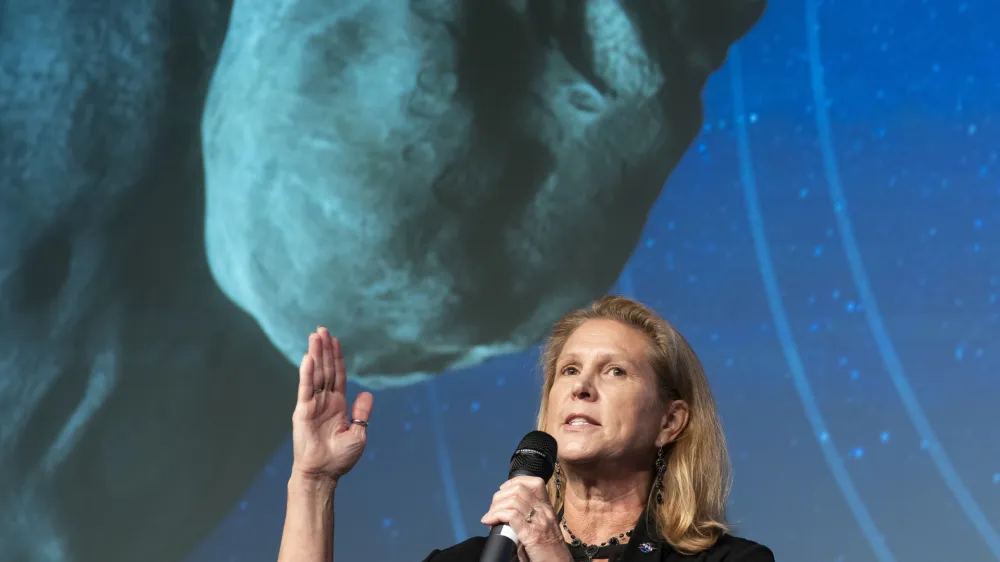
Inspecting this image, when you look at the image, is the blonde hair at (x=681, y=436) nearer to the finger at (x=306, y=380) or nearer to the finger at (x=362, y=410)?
the finger at (x=362, y=410)

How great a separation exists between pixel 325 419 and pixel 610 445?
0.50 m

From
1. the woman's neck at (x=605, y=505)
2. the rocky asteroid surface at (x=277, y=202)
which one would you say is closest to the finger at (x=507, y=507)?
the woman's neck at (x=605, y=505)

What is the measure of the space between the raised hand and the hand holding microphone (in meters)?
0.37

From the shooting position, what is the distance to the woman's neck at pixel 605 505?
1.84 meters

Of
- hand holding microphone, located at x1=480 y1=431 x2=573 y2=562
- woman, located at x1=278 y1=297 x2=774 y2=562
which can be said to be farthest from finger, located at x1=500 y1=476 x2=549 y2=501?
woman, located at x1=278 y1=297 x2=774 y2=562

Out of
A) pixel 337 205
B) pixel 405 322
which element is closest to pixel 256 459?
pixel 405 322

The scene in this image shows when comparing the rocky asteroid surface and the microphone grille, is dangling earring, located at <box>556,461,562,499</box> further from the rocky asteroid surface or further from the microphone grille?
the rocky asteroid surface

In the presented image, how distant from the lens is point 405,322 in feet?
11.4

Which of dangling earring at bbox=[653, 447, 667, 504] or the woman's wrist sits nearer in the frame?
the woman's wrist

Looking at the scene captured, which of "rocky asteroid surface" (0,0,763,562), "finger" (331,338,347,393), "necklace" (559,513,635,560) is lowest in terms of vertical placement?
"necklace" (559,513,635,560)

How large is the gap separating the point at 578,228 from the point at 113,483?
179cm

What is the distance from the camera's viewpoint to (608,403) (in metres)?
1.81

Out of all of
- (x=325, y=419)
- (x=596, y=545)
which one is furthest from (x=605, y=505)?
(x=325, y=419)

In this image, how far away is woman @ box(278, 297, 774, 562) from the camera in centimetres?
170
